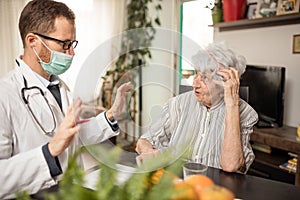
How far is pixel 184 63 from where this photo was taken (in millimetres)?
890

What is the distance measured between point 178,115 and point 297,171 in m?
1.44

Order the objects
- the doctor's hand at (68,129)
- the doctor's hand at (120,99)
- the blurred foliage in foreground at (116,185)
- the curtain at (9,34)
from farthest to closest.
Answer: the curtain at (9,34), the doctor's hand at (120,99), the doctor's hand at (68,129), the blurred foliage in foreground at (116,185)

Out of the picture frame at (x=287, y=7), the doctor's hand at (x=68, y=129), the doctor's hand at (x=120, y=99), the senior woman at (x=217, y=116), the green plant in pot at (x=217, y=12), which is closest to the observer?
the doctor's hand at (x=68, y=129)

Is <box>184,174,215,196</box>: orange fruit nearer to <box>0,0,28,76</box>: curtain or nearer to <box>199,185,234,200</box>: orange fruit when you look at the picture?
<box>199,185,234,200</box>: orange fruit

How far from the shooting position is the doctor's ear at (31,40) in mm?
1106

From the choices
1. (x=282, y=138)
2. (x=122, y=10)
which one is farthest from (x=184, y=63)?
(x=122, y=10)

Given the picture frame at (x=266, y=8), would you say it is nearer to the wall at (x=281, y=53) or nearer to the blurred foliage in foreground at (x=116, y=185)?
the wall at (x=281, y=53)

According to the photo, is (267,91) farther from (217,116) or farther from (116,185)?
(116,185)

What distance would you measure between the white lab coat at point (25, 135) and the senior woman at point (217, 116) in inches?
12.6

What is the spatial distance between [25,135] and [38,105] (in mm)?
117

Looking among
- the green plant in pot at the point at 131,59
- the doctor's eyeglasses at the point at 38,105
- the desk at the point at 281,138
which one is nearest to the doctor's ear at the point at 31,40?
the doctor's eyeglasses at the point at 38,105

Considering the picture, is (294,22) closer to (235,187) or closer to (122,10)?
(122,10)

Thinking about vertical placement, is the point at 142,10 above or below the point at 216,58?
above

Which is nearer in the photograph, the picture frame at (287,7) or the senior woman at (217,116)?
the senior woman at (217,116)
